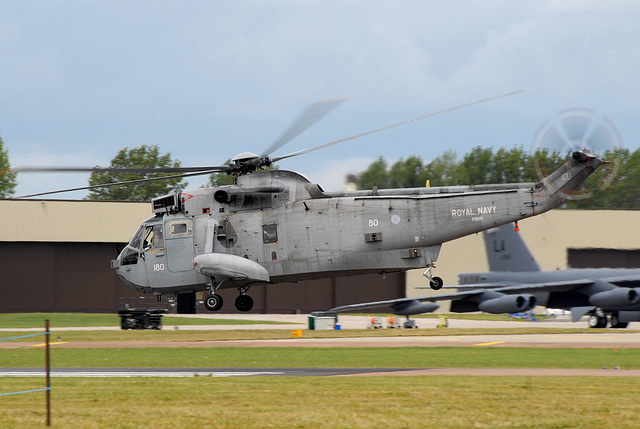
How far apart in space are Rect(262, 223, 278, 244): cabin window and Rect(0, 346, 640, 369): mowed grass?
5.83m

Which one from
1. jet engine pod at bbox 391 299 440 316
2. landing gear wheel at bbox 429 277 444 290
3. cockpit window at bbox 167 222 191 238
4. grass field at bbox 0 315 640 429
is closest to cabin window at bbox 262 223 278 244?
cockpit window at bbox 167 222 191 238

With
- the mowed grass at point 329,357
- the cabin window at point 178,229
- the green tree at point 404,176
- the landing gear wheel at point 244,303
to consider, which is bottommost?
the mowed grass at point 329,357

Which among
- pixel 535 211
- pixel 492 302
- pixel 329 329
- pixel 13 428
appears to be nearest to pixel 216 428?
pixel 13 428

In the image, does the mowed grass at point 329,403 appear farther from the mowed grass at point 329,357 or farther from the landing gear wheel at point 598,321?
the landing gear wheel at point 598,321

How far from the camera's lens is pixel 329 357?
3189 centimetres

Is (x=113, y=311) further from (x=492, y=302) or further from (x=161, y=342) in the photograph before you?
(x=492, y=302)

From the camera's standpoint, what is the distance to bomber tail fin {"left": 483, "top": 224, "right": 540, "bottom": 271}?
5444cm

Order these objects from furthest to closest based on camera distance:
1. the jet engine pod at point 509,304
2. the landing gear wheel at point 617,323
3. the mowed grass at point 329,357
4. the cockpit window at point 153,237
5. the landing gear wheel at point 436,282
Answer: the landing gear wheel at point 617,323, the jet engine pod at point 509,304, the mowed grass at point 329,357, the cockpit window at point 153,237, the landing gear wheel at point 436,282

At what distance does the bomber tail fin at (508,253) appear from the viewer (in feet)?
179

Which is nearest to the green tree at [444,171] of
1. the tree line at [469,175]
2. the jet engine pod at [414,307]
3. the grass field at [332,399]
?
the tree line at [469,175]

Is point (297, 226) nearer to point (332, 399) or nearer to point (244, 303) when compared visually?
point (244, 303)

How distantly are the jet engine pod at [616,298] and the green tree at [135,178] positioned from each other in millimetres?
43441

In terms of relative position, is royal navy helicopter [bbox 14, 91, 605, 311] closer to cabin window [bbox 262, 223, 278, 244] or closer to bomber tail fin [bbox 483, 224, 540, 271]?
cabin window [bbox 262, 223, 278, 244]

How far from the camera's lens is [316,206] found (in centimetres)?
2438
